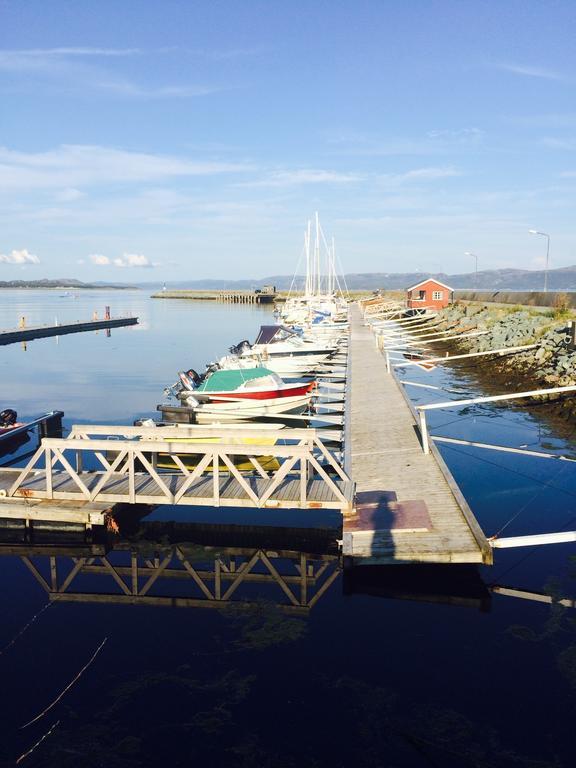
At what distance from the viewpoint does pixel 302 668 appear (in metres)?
10.1

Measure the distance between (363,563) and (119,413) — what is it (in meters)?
22.7

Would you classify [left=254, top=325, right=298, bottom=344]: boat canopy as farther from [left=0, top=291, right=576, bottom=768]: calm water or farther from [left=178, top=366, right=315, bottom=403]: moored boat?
[left=0, top=291, right=576, bottom=768]: calm water

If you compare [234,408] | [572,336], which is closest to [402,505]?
[234,408]

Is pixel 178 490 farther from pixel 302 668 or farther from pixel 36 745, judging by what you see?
pixel 36 745

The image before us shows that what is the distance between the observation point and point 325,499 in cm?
1427

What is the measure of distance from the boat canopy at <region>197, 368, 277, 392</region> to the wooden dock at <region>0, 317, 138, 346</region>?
4800 centimetres

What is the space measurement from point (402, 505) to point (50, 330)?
71.6m

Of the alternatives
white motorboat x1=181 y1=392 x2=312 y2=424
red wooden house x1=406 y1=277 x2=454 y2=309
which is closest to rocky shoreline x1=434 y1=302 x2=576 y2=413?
white motorboat x1=181 y1=392 x2=312 y2=424

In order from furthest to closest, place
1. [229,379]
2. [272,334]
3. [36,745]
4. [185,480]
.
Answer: [272,334] < [229,379] < [185,480] < [36,745]

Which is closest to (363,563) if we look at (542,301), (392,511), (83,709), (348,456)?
(392,511)

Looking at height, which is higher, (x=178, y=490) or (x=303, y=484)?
(x=303, y=484)

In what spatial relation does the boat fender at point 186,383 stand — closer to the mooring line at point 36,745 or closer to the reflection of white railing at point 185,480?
the reflection of white railing at point 185,480

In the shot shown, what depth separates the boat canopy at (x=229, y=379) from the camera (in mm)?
27939

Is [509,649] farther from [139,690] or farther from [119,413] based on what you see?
[119,413]
